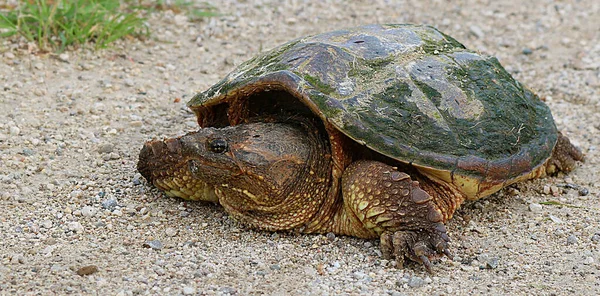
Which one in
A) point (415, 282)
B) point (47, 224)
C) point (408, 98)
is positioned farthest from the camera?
point (408, 98)

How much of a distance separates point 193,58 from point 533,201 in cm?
302

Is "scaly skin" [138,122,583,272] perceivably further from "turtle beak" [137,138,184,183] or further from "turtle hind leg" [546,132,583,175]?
"turtle hind leg" [546,132,583,175]

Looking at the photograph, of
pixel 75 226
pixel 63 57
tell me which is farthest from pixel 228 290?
pixel 63 57

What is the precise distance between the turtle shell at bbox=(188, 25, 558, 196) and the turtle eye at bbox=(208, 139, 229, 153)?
1.20 feet

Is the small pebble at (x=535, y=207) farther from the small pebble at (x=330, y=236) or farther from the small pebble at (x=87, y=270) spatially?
the small pebble at (x=87, y=270)

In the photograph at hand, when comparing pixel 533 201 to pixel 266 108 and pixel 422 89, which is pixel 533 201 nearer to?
pixel 422 89

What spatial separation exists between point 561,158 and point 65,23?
3.70 meters

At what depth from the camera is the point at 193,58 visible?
5.80 meters

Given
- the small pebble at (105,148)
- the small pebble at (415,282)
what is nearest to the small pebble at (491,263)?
the small pebble at (415,282)

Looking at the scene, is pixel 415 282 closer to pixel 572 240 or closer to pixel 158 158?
pixel 572 240

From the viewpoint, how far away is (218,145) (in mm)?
3221

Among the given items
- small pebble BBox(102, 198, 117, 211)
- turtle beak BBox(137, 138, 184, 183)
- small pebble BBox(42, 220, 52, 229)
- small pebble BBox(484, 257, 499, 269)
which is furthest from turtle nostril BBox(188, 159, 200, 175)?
small pebble BBox(484, 257, 499, 269)

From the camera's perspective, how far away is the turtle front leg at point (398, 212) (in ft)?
10.5

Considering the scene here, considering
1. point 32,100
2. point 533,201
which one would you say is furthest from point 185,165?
point 533,201
